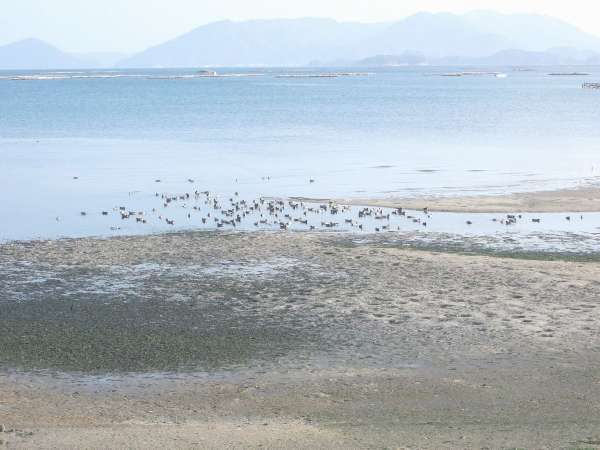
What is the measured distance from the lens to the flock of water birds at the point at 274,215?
32844mm

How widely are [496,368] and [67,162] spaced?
42743 millimetres

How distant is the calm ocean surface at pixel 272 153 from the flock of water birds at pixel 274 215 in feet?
5.81

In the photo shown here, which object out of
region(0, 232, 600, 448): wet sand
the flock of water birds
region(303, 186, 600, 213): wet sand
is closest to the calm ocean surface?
the flock of water birds

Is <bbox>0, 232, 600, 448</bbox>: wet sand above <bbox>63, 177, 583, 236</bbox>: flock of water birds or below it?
above

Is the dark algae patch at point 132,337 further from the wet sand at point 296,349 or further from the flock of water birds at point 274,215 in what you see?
the flock of water birds at point 274,215

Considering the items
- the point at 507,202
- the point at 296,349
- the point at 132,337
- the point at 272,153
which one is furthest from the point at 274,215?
the point at 272,153

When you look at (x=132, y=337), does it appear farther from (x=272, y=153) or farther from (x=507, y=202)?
(x=272, y=153)

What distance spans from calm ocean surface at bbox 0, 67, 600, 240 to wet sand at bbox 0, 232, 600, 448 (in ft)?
29.8

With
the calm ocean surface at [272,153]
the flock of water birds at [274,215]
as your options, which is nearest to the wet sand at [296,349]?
the flock of water birds at [274,215]

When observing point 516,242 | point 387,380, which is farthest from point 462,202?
point 387,380

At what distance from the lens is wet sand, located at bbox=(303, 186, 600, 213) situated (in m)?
36.2

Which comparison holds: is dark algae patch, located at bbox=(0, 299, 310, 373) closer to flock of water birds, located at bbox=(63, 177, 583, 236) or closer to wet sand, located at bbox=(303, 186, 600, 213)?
flock of water birds, located at bbox=(63, 177, 583, 236)

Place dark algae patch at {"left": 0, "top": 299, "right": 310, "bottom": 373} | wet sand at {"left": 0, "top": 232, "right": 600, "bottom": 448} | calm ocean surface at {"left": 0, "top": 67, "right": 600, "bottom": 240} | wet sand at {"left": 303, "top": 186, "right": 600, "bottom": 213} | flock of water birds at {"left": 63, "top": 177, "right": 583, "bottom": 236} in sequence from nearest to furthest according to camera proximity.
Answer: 1. wet sand at {"left": 0, "top": 232, "right": 600, "bottom": 448}
2. dark algae patch at {"left": 0, "top": 299, "right": 310, "bottom": 373}
3. flock of water birds at {"left": 63, "top": 177, "right": 583, "bottom": 236}
4. wet sand at {"left": 303, "top": 186, "right": 600, "bottom": 213}
5. calm ocean surface at {"left": 0, "top": 67, "right": 600, "bottom": 240}

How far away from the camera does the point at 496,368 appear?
18094 millimetres
